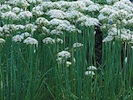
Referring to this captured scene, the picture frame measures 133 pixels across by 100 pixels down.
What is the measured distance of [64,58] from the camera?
2965mm

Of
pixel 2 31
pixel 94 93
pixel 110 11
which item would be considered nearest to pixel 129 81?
pixel 94 93

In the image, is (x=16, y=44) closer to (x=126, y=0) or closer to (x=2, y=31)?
(x=2, y=31)

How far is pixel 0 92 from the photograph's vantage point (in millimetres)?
3133

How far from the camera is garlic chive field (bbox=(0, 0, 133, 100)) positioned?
3.04m

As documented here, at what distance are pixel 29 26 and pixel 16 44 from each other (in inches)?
12.9

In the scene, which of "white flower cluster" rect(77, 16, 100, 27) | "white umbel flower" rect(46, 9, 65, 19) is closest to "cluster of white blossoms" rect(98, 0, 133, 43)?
"white flower cluster" rect(77, 16, 100, 27)

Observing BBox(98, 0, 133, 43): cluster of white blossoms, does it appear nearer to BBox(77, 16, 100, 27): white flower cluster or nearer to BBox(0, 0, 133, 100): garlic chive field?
BBox(0, 0, 133, 100): garlic chive field

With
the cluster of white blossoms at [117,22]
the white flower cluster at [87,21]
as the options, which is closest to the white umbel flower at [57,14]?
the white flower cluster at [87,21]

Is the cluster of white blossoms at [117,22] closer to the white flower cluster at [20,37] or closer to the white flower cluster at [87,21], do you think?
the white flower cluster at [87,21]

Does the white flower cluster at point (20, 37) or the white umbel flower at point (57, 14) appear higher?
the white umbel flower at point (57, 14)

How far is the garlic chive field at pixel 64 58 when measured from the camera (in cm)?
304

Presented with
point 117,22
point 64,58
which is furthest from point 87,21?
point 64,58

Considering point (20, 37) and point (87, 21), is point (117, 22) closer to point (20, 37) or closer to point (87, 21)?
point (87, 21)

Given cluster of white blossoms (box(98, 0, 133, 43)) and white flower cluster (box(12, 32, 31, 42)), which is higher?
cluster of white blossoms (box(98, 0, 133, 43))
